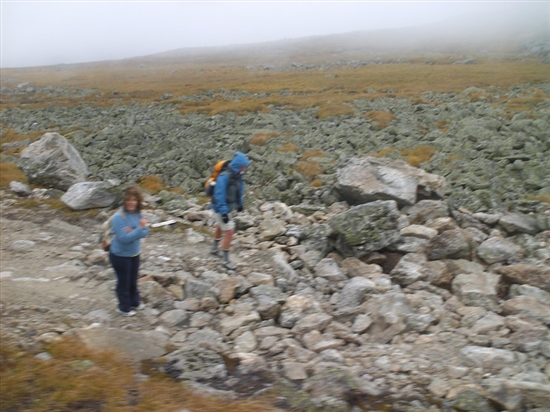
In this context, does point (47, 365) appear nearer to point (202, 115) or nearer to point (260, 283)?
point (260, 283)

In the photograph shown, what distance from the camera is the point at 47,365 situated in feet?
20.5

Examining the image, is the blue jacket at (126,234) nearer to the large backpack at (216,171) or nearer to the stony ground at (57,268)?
the stony ground at (57,268)

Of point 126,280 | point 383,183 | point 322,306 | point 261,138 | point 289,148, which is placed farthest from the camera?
point 261,138

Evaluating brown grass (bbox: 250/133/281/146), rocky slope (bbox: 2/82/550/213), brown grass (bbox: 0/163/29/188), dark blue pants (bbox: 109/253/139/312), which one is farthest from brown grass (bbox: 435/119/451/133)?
dark blue pants (bbox: 109/253/139/312)

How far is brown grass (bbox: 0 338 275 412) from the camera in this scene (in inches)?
223

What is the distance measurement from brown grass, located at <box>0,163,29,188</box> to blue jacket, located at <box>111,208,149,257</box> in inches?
406

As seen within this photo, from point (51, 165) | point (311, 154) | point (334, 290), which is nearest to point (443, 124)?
point (311, 154)

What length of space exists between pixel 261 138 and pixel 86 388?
897 inches

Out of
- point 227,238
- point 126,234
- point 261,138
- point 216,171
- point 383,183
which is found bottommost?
point 227,238

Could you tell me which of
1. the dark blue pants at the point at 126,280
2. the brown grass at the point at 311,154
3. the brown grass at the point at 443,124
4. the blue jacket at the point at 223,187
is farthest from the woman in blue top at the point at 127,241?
the brown grass at the point at 443,124

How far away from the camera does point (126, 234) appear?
25.2 feet

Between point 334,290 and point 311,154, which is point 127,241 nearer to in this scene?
point 334,290

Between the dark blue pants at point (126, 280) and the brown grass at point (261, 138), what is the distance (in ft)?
63.0

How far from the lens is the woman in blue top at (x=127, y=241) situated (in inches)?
304
